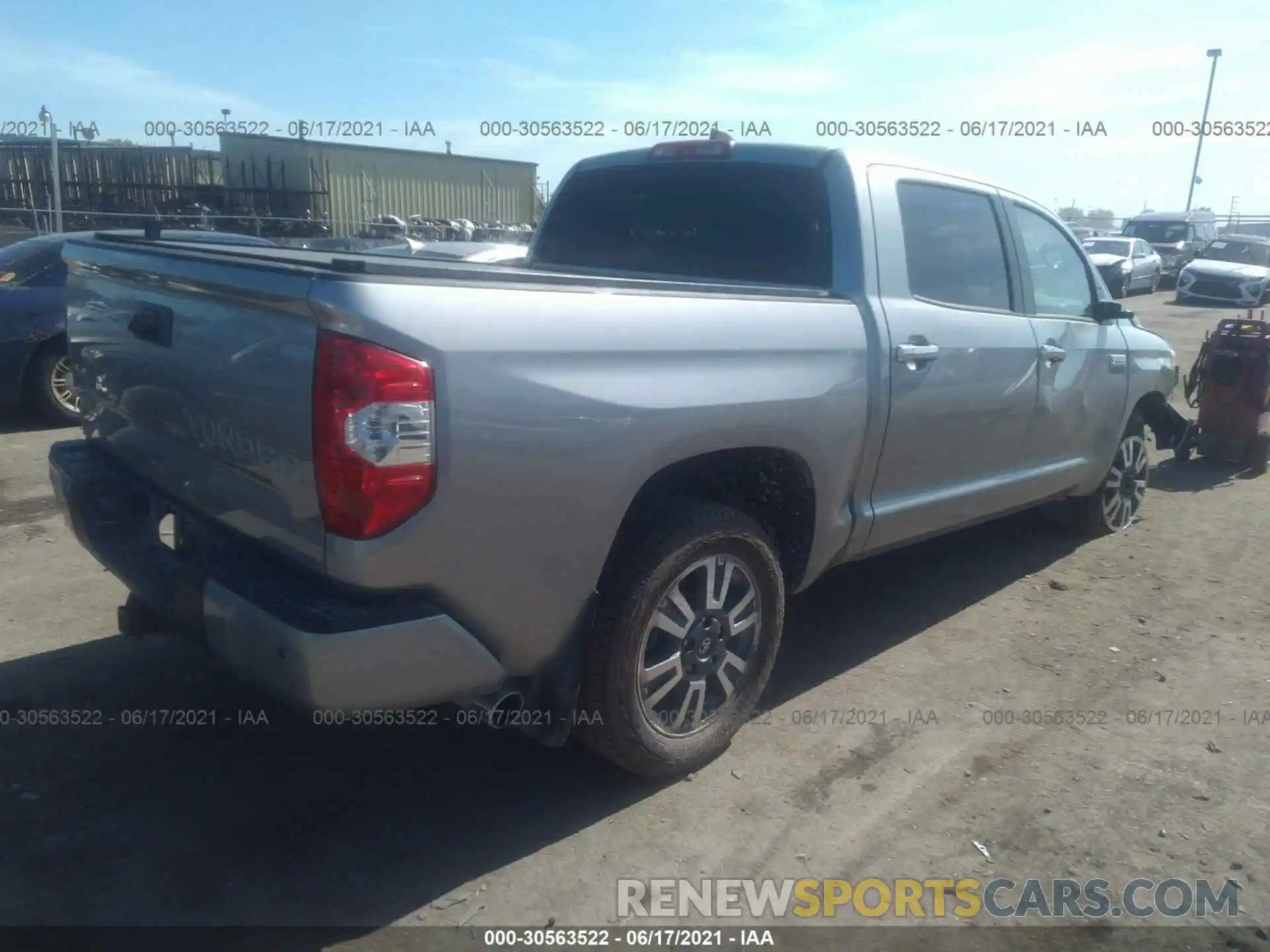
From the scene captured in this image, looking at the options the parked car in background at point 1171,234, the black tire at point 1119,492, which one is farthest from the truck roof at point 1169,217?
the black tire at point 1119,492

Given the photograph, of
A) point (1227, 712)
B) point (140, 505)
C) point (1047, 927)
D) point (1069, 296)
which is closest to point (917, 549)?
point (1069, 296)

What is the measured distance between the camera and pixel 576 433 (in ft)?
8.87

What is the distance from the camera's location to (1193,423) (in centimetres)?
819

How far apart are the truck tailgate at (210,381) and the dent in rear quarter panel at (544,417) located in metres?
0.18

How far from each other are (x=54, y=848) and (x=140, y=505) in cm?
102

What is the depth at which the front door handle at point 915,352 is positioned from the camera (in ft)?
12.5

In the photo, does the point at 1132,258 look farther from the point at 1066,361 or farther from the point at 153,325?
the point at 153,325

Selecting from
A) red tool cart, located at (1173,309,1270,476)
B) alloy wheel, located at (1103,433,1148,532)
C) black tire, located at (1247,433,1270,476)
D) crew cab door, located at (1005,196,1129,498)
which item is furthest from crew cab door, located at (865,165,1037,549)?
black tire, located at (1247,433,1270,476)

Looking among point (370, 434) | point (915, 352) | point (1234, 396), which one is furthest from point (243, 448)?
point (1234, 396)

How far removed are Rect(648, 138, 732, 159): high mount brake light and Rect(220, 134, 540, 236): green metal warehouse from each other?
20786 mm

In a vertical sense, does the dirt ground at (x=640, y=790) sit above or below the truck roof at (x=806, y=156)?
below

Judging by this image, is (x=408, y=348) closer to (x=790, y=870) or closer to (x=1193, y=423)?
(x=790, y=870)

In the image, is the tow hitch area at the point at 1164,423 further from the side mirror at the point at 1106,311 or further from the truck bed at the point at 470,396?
the truck bed at the point at 470,396

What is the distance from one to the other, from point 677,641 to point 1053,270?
3.09 metres
